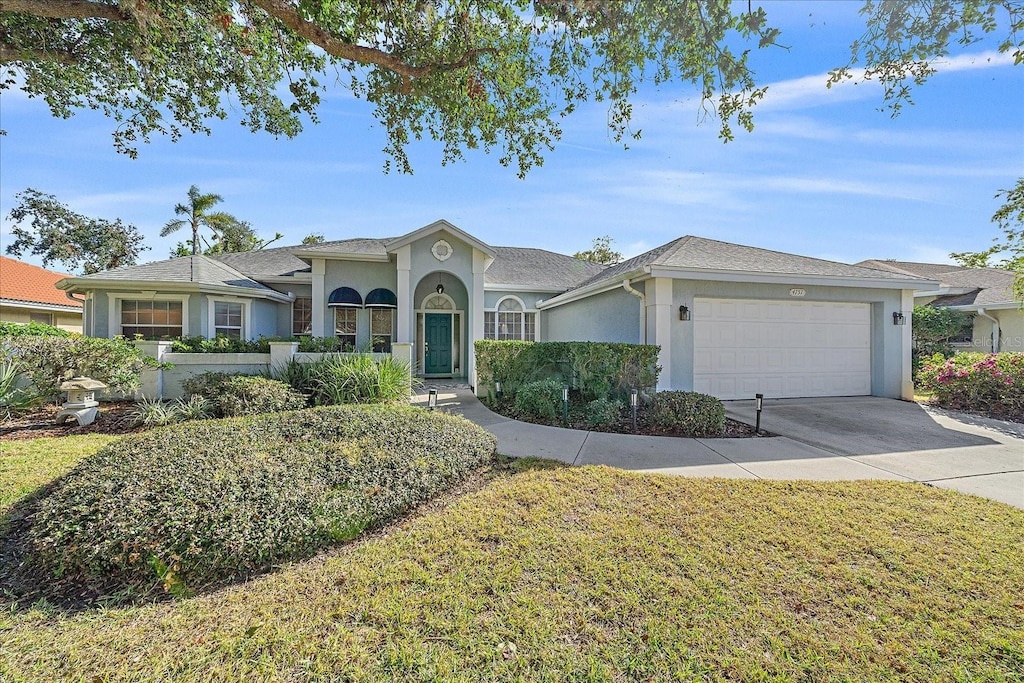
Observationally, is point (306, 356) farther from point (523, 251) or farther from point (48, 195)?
point (48, 195)

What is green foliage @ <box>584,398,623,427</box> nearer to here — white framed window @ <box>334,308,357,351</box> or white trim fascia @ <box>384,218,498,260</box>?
white trim fascia @ <box>384,218,498,260</box>

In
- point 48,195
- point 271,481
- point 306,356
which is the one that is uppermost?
point 48,195

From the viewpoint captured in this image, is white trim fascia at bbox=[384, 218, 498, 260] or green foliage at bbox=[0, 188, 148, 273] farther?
green foliage at bbox=[0, 188, 148, 273]

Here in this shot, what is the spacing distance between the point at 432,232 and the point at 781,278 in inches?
367

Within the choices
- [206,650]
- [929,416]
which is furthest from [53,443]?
[929,416]

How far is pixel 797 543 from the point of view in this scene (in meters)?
3.43

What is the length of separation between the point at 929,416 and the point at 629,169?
815 centimetres

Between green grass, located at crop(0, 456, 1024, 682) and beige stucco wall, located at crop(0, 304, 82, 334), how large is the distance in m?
23.0

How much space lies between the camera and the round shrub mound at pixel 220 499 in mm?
3088

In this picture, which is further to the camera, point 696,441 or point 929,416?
point 929,416

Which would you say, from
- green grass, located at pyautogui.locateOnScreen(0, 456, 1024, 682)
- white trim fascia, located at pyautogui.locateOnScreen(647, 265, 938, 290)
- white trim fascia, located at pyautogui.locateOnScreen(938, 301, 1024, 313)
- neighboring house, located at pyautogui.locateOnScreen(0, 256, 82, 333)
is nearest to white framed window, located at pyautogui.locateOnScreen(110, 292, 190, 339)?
neighboring house, located at pyautogui.locateOnScreen(0, 256, 82, 333)

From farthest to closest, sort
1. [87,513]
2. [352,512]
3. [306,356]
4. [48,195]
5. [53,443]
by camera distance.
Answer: [48,195] → [306,356] → [53,443] → [352,512] → [87,513]

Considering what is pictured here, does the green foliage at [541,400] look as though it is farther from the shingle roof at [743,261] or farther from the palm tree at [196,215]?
the palm tree at [196,215]

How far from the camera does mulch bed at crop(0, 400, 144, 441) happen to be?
724 centimetres
